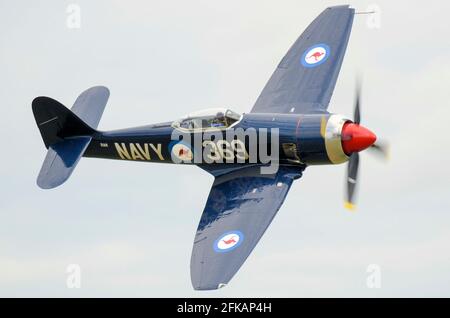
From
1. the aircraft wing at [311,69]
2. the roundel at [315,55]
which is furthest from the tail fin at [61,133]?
the roundel at [315,55]

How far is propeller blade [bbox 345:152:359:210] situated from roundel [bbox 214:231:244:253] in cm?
267

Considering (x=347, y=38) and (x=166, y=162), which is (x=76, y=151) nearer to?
(x=166, y=162)

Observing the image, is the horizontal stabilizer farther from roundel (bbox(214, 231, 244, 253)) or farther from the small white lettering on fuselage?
roundel (bbox(214, 231, 244, 253))

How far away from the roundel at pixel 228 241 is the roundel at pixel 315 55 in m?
5.78

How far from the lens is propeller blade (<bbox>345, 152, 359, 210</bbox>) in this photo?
2594cm

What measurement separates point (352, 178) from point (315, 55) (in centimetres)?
440

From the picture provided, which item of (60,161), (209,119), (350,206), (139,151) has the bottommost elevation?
(350,206)

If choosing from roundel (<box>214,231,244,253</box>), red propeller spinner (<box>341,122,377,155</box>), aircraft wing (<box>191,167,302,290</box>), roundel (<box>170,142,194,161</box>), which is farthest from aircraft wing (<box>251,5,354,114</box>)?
roundel (<box>214,231,244,253</box>)

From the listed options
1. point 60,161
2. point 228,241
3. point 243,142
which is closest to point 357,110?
point 243,142

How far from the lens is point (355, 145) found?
2577 centimetres

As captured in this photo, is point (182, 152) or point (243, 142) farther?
point (182, 152)

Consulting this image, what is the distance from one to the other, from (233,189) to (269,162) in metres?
1.06

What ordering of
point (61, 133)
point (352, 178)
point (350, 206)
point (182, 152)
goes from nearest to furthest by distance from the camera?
point (350, 206)
point (352, 178)
point (182, 152)
point (61, 133)

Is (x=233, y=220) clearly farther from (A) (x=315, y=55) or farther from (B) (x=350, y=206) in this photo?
(A) (x=315, y=55)
